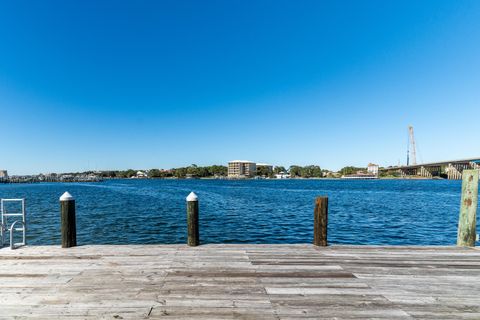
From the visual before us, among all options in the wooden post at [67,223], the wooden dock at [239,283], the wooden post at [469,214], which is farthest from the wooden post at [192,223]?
the wooden post at [469,214]

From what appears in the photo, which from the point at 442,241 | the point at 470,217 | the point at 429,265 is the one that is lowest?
the point at 442,241

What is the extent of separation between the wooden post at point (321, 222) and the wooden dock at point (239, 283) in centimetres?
35

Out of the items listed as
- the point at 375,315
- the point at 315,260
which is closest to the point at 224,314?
the point at 375,315

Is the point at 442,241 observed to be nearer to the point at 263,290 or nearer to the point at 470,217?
the point at 470,217

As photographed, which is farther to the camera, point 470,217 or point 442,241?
point 442,241

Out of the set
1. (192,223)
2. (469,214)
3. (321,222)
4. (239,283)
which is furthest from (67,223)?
(469,214)

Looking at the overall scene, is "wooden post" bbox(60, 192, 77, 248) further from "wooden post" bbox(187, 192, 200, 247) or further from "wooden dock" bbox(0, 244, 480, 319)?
"wooden post" bbox(187, 192, 200, 247)

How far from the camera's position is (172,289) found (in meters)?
4.04

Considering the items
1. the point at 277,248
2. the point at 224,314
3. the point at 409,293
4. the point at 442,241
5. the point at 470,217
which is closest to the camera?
the point at 224,314

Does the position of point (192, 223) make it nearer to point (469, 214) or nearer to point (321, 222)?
point (321, 222)

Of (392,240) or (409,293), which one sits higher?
(409,293)

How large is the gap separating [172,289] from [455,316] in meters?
4.09

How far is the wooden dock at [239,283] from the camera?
3.42 m

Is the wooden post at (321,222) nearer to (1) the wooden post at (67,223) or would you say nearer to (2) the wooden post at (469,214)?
(2) the wooden post at (469,214)
